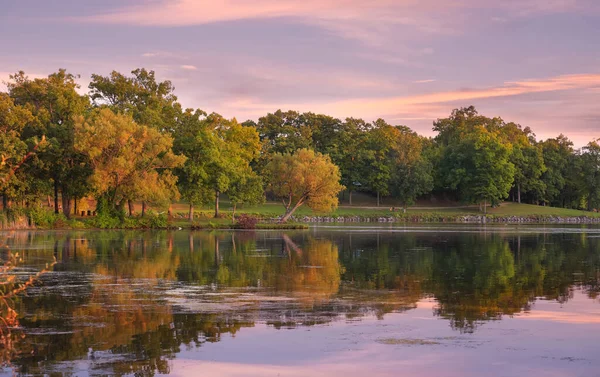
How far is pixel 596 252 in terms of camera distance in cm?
3781

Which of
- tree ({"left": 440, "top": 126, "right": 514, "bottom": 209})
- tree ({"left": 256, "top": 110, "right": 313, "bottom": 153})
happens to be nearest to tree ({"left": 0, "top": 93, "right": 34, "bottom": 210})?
tree ({"left": 256, "top": 110, "right": 313, "bottom": 153})

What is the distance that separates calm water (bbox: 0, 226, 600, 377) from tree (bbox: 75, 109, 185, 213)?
2944cm

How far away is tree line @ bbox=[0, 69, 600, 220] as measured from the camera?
60844mm

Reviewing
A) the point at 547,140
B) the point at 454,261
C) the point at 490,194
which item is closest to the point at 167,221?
the point at 454,261

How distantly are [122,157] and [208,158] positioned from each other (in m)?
12.8

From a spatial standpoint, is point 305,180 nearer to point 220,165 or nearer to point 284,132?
point 220,165

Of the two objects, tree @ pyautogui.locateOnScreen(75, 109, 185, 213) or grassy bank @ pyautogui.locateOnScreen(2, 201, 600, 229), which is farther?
grassy bank @ pyautogui.locateOnScreen(2, 201, 600, 229)

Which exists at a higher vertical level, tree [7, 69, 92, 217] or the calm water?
tree [7, 69, 92, 217]

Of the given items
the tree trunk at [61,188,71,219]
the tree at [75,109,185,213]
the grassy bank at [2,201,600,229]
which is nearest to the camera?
the tree at [75,109,185,213]

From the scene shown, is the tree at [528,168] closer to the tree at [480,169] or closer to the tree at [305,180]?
the tree at [480,169]

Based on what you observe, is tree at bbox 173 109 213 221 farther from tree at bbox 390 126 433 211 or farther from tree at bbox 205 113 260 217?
tree at bbox 390 126 433 211

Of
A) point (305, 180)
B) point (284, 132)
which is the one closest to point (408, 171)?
point (284, 132)

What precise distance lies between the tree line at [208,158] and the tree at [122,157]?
0.10 m

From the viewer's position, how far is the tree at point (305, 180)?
72.8 m
